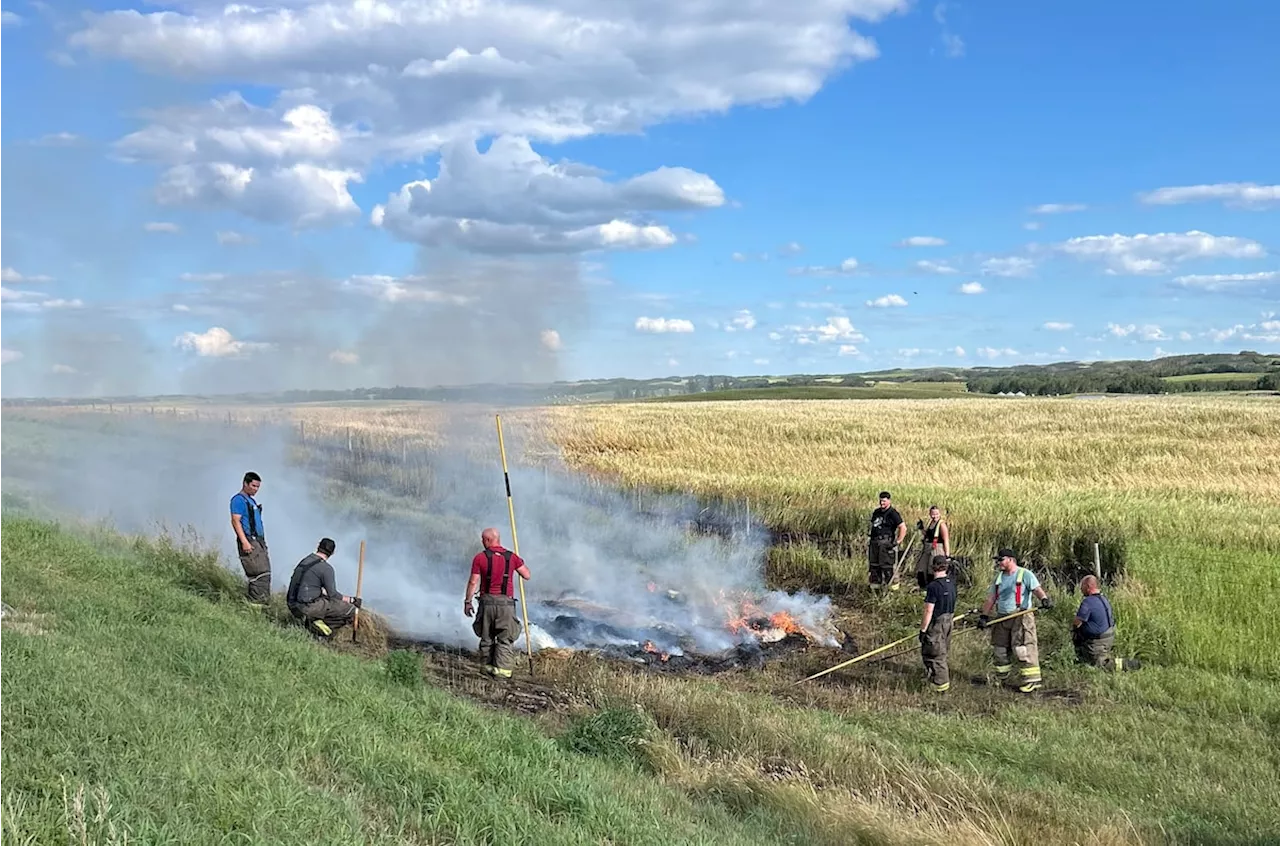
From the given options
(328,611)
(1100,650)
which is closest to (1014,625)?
(1100,650)

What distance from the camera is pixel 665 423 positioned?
128 ft

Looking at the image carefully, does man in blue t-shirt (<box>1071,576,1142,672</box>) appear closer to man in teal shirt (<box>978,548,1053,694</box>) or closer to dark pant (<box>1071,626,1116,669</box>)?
dark pant (<box>1071,626,1116,669</box>)

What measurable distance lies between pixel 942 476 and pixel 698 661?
12.5 m

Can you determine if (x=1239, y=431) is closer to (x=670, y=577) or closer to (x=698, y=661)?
(x=670, y=577)

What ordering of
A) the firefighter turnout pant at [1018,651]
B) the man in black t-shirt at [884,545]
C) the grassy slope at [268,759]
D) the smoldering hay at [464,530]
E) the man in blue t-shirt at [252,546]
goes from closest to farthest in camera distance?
the grassy slope at [268,759], the firefighter turnout pant at [1018,651], the man in blue t-shirt at [252,546], the smoldering hay at [464,530], the man in black t-shirt at [884,545]

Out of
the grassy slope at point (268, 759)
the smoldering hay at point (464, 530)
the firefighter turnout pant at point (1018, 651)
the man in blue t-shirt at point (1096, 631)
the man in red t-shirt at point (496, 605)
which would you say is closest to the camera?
the grassy slope at point (268, 759)

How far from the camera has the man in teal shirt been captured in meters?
11.1

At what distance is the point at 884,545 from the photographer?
15.6 m

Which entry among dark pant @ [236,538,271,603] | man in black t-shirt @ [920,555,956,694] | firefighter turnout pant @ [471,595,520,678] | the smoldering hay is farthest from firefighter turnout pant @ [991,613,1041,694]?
dark pant @ [236,538,271,603]

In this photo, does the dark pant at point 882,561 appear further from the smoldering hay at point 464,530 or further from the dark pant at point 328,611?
the dark pant at point 328,611

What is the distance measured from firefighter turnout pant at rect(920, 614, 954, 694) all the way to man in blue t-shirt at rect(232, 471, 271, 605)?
309 inches

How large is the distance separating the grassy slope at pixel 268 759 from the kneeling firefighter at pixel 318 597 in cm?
→ 224

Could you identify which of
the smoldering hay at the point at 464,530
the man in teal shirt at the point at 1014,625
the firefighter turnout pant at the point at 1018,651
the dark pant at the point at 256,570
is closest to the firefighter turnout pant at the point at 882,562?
the smoldering hay at the point at 464,530

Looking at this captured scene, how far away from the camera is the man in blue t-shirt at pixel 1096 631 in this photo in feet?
37.0
